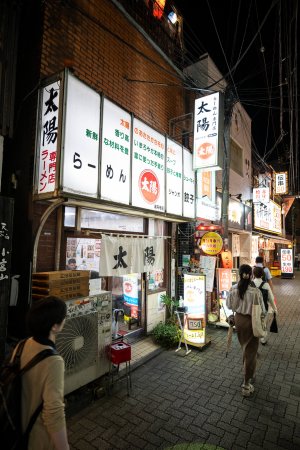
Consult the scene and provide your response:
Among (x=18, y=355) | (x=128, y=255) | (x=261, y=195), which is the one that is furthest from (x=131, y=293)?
(x=261, y=195)

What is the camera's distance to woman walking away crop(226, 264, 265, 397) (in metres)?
5.52

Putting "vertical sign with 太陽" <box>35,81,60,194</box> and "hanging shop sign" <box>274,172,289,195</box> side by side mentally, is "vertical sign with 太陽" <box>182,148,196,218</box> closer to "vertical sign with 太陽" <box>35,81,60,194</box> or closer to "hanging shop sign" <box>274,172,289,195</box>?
"vertical sign with 太陽" <box>35,81,60,194</box>

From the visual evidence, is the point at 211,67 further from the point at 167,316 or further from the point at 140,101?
the point at 167,316

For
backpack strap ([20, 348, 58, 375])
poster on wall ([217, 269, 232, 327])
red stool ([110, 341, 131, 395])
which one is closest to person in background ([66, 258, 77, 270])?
red stool ([110, 341, 131, 395])

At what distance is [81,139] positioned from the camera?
531 cm

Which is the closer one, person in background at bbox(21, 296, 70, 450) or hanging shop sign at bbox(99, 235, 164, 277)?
person in background at bbox(21, 296, 70, 450)

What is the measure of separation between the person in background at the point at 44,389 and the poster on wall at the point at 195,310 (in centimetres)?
602

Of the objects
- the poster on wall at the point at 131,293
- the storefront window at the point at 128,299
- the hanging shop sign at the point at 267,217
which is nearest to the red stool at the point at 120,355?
the storefront window at the point at 128,299

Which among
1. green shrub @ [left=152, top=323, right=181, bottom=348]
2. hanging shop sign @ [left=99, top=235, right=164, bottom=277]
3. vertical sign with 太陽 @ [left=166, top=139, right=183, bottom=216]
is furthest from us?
vertical sign with 太陽 @ [left=166, top=139, right=183, bottom=216]

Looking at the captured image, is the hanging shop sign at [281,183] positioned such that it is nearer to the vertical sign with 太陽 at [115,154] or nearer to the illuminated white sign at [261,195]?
the illuminated white sign at [261,195]

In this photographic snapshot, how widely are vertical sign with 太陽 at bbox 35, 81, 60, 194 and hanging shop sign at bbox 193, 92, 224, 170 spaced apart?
17.3 ft

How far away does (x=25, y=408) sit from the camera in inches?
87.3

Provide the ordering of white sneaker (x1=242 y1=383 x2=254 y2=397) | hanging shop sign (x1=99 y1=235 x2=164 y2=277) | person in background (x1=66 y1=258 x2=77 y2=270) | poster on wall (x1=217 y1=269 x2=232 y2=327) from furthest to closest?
poster on wall (x1=217 y1=269 x2=232 y2=327) → hanging shop sign (x1=99 y1=235 x2=164 y2=277) → person in background (x1=66 y1=258 x2=77 y2=270) → white sneaker (x1=242 y1=383 x2=254 y2=397)

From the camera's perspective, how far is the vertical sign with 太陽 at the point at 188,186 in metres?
9.08
